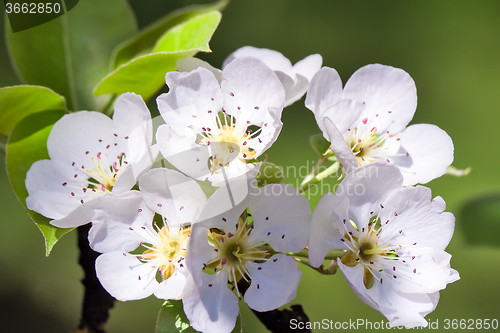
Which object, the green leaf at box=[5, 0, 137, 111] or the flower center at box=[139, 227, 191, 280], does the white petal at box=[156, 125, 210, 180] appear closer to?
the flower center at box=[139, 227, 191, 280]

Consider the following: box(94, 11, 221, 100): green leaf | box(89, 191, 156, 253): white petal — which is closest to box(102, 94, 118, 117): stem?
box(94, 11, 221, 100): green leaf

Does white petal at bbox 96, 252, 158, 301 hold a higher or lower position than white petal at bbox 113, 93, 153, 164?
lower

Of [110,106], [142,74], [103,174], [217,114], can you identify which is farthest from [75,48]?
[217,114]

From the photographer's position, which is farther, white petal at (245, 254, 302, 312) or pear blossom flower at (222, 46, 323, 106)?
pear blossom flower at (222, 46, 323, 106)

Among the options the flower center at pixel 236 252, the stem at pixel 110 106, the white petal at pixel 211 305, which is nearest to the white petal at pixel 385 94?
the flower center at pixel 236 252

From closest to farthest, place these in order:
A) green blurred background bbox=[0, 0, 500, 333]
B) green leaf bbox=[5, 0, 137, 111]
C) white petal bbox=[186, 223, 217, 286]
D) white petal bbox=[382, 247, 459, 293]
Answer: white petal bbox=[186, 223, 217, 286] → white petal bbox=[382, 247, 459, 293] → green leaf bbox=[5, 0, 137, 111] → green blurred background bbox=[0, 0, 500, 333]

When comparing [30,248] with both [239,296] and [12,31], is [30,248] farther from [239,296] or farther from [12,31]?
[239,296]

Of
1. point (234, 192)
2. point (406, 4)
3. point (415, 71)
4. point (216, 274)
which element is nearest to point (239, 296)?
point (216, 274)
